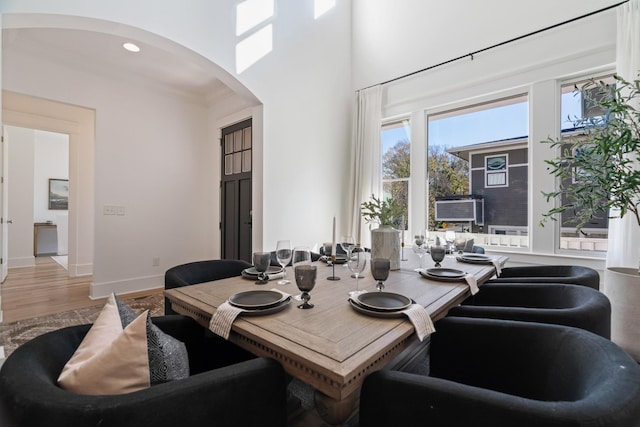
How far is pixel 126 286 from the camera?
12.7 feet

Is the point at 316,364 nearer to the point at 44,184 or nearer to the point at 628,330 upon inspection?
the point at 628,330

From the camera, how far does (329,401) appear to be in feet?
2.68

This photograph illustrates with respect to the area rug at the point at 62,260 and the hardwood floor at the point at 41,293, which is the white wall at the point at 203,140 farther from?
the area rug at the point at 62,260

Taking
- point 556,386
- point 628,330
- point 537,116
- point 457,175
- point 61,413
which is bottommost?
point 628,330

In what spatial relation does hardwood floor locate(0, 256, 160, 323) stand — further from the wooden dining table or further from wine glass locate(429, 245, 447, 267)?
wine glass locate(429, 245, 447, 267)

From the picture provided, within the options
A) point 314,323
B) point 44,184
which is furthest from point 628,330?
point 44,184

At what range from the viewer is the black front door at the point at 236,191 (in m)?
4.09

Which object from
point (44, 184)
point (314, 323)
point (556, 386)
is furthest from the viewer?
point (44, 184)

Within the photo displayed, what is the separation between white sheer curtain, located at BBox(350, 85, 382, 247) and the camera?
414 centimetres

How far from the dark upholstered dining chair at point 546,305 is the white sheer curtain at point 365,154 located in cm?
245

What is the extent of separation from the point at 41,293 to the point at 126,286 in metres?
1.05

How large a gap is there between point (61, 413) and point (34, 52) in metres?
4.32

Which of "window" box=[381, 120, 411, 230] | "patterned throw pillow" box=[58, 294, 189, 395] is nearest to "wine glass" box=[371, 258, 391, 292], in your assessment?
"patterned throw pillow" box=[58, 294, 189, 395]

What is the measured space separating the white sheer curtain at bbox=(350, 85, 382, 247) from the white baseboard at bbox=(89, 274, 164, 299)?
2.92 m
